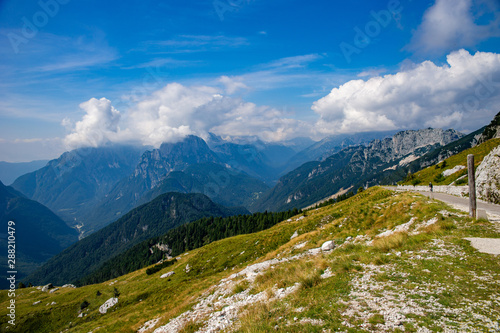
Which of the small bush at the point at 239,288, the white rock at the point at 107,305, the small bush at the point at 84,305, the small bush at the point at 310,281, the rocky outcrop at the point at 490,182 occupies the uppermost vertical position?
the rocky outcrop at the point at 490,182

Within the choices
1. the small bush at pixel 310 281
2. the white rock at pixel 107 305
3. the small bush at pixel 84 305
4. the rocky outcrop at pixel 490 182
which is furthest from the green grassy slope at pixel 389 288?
the small bush at pixel 84 305

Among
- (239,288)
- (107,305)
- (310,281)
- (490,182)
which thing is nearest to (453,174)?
(490,182)

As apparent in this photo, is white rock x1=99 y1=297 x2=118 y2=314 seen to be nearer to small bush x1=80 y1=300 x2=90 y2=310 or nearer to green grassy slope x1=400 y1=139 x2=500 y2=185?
small bush x1=80 y1=300 x2=90 y2=310

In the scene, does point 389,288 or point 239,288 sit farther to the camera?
point 239,288

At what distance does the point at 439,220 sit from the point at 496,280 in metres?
10.6

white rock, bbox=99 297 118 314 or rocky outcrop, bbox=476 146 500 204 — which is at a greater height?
rocky outcrop, bbox=476 146 500 204

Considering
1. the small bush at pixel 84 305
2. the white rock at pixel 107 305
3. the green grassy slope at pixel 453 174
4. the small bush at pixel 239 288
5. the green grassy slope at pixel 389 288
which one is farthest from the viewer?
the small bush at pixel 84 305

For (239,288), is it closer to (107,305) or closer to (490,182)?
(490,182)

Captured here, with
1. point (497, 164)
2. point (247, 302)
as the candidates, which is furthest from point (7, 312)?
point (497, 164)

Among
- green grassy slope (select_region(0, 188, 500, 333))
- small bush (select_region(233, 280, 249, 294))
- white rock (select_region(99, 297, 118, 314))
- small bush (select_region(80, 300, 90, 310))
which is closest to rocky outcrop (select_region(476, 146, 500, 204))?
green grassy slope (select_region(0, 188, 500, 333))

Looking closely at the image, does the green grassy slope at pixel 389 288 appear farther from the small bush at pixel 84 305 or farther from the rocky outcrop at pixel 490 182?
the small bush at pixel 84 305

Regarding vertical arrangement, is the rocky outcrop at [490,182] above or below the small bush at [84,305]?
above

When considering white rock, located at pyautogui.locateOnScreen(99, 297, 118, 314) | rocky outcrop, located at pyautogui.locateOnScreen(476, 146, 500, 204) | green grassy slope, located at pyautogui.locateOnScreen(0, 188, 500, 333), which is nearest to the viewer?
green grassy slope, located at pyautogui.locateOnScreen(0, 188, 500, 333)

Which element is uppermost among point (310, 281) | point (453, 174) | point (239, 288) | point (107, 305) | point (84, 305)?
→ point (453, 174)
